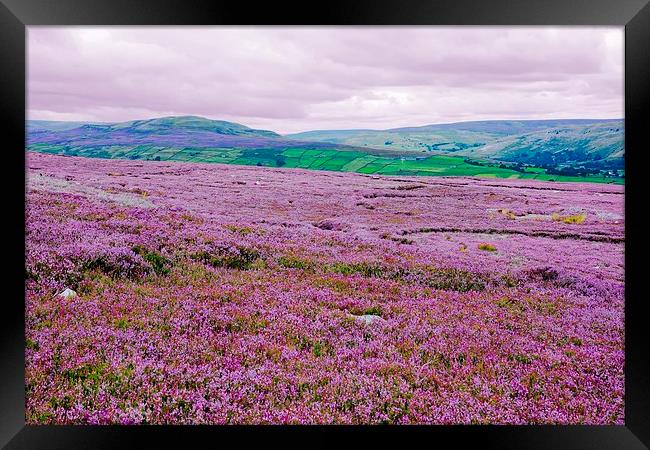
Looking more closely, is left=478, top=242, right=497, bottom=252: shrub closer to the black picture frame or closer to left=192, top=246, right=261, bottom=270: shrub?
left=192, top=246, right=261, bottom=270: shrub

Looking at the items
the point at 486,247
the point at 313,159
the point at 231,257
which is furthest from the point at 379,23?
the point at 313,159

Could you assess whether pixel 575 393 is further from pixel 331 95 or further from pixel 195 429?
pixel 331 95

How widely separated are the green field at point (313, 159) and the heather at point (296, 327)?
1557 inches

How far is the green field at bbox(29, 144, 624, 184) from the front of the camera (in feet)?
171

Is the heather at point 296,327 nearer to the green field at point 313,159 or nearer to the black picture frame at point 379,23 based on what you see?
the black picture frame at point 379,23

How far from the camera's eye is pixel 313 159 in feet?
205

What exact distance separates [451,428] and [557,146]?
4339 inches

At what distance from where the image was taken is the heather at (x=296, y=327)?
5648 mm

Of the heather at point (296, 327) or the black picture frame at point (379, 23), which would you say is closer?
the heather at point (296, 327)

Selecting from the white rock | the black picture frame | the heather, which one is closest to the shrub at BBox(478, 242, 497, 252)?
the heather

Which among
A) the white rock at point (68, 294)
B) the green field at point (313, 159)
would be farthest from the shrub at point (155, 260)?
the green field at point (313, 159)

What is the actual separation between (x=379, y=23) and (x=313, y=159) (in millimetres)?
56392

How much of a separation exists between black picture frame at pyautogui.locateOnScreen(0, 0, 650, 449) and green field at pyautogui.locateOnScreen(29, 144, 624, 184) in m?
43.5

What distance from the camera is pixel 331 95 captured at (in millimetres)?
44188
